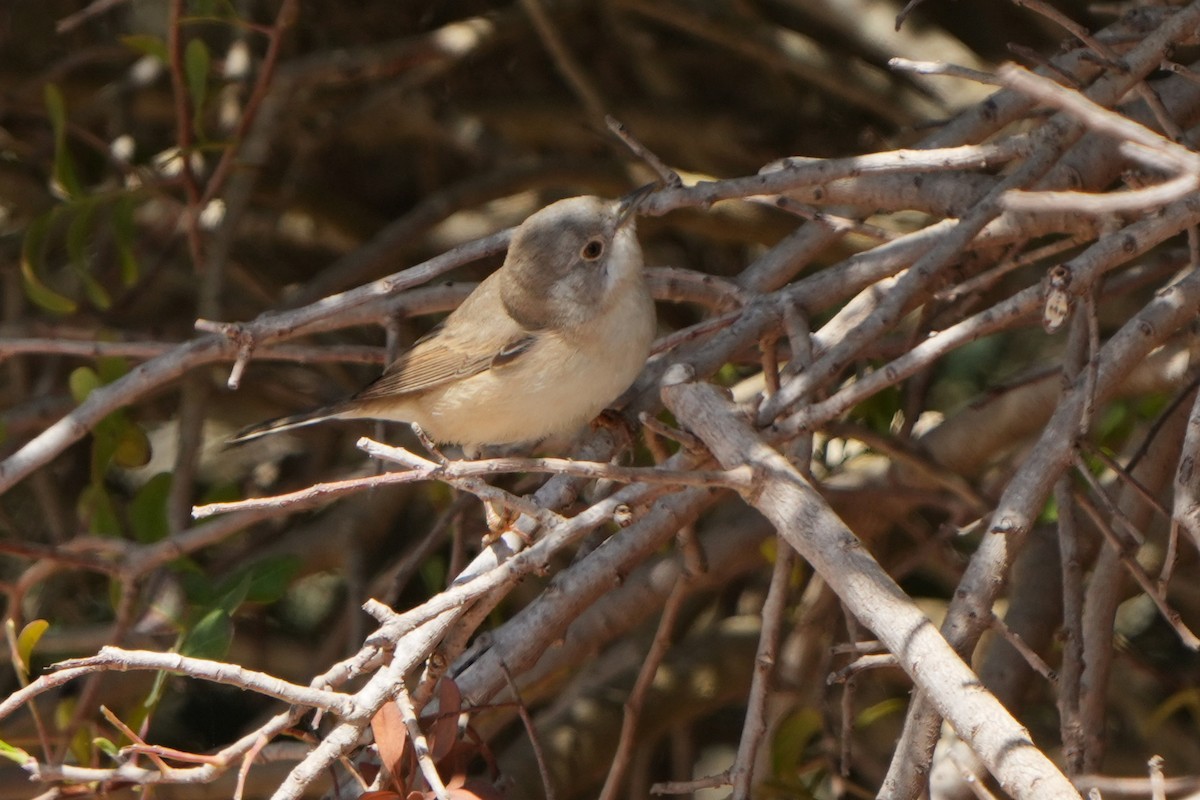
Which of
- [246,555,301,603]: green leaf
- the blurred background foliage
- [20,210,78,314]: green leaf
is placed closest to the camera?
[246,555,301,603]: green leaf

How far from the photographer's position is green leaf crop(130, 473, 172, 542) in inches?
134

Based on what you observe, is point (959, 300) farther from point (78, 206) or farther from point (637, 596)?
point (78, 206)

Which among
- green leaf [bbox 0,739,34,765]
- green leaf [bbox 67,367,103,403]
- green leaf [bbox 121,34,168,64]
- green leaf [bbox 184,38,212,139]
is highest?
green leaf [bbox 121,34,168,64]

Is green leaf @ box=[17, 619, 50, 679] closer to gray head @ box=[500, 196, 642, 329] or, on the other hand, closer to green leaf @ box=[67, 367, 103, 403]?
green leaf @ box=[67, 367, 103, 403]

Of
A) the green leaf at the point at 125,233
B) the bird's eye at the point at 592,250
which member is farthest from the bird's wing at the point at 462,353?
the green leaf at the point at 125,233

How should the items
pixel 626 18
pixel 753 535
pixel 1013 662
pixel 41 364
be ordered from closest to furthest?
1. pixel 1013 662
2. pixel 753 535
3. pixel 41 364
4. pixel 626 18

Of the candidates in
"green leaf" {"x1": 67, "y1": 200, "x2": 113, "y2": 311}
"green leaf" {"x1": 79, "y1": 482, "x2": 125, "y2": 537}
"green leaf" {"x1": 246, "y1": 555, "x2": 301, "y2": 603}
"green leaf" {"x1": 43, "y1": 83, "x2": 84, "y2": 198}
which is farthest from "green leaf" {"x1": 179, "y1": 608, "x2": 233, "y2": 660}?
"green leaf" {"x1": 43, "y1": 83, "x2": 84, "y2": 198}

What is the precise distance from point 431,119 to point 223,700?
2514 mm

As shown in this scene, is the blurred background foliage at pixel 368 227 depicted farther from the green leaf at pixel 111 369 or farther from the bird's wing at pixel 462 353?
the bird's wing at pixel 462 353

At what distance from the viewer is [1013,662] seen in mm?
3123

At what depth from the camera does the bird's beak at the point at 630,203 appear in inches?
137

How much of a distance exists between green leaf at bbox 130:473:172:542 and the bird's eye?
4.10 ft

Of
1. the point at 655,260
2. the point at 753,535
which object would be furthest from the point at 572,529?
the point at 655,260

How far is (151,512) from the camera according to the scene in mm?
3428
